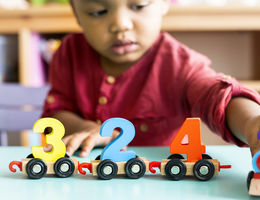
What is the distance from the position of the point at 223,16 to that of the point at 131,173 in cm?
157

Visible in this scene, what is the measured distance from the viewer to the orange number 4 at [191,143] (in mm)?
483

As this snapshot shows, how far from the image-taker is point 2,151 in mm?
661

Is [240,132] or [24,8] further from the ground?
[24,8]

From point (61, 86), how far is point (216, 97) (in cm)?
51

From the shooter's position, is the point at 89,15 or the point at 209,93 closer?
the point at 209,93

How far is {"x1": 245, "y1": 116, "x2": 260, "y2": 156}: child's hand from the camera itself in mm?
460

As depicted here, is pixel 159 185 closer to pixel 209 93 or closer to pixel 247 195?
pixel 247 195

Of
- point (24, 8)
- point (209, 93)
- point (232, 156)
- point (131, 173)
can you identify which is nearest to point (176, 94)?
point (209, 93)

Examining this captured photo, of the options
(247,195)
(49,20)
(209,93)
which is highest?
(49,20)

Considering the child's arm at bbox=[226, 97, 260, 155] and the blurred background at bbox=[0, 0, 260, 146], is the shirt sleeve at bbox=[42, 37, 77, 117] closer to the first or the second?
the child's arm at bbox=[226, 97, 260, 155]

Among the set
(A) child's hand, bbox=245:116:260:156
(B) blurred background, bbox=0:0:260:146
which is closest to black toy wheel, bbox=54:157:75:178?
(A) child's hand, bbox=245:116:260:156

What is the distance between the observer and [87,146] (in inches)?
26.0

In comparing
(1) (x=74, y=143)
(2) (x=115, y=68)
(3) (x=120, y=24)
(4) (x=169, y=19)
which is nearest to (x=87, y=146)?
(1) (x=74, y=143)

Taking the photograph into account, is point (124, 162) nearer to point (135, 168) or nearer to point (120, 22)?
point (135, 168)
